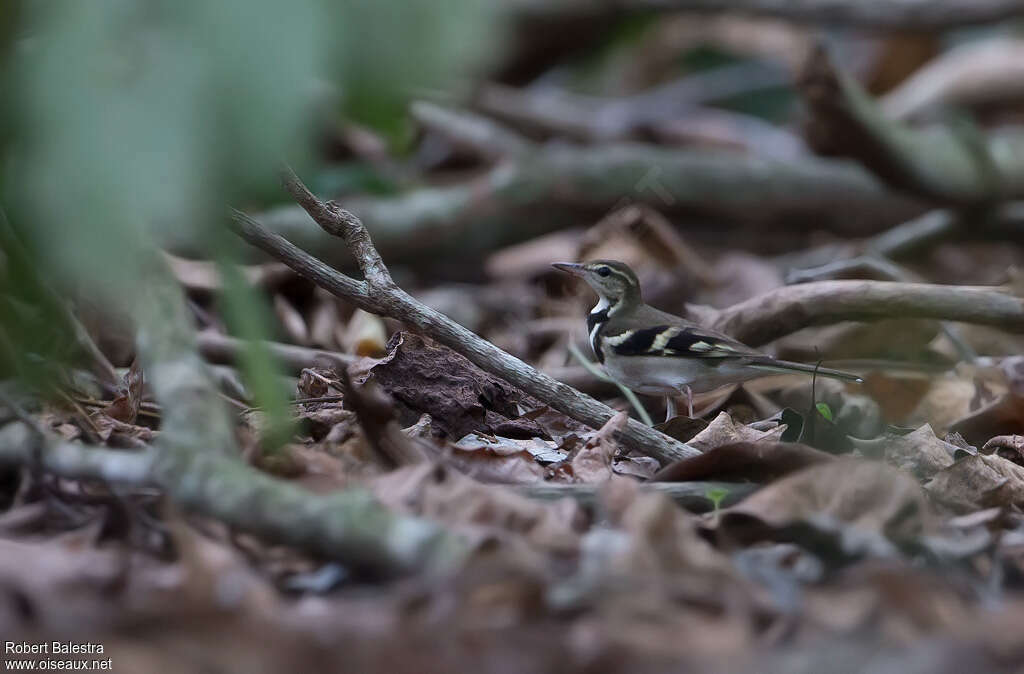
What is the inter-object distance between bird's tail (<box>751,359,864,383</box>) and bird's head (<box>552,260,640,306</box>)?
124 cm

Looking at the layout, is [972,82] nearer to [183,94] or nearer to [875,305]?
[875,305]

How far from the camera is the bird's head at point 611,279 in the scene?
244 inches

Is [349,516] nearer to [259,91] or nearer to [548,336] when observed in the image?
[259,91]

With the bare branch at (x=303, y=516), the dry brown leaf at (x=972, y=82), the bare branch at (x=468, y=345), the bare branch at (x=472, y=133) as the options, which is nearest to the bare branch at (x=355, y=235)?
the bare branch at (x=468, y=345)

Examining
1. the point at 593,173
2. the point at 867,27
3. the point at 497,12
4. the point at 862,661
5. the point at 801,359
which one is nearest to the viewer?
the point at 497,12

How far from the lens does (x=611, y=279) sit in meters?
6.28

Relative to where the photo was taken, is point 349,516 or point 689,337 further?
point 689,337

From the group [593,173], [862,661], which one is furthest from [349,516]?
[593,173]

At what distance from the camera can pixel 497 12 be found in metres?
1.38

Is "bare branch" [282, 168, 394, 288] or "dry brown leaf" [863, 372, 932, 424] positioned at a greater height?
"bare branch" [282, 168, 394, 288]

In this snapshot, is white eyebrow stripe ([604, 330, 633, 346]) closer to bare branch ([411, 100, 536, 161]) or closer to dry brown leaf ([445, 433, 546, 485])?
dry brown leaf ([445, 433, 546, 485])

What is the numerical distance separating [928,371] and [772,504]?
108 inches

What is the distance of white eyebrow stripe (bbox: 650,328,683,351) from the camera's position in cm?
537

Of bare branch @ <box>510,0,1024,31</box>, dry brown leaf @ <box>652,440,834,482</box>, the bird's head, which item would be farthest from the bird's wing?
bare branch @ <box>510,0,1024,31</box>
